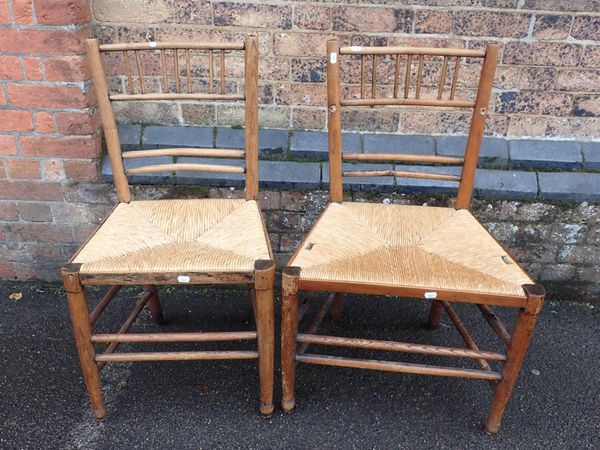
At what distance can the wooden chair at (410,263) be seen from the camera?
1.35m

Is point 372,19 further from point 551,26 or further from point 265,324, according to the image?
point 265,324

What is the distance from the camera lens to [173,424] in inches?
62.4

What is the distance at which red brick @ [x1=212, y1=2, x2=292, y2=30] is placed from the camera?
73.0 inches

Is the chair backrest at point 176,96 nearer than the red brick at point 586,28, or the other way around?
the chair backrest at point 176,96

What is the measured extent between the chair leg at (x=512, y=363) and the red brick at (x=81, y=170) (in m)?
1.57

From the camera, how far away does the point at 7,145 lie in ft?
6.33

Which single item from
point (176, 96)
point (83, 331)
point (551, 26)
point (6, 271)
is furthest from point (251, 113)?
point (6, 271)

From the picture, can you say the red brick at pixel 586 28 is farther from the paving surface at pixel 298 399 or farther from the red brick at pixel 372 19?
the paving surface at pixel 298 399

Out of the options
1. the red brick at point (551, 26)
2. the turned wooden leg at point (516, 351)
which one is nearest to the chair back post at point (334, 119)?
the turned wooden leg at point (516, 351)

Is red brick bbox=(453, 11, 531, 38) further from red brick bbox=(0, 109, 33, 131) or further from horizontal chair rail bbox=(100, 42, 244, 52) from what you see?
red brick bbox=(0, 109, 33, 131)

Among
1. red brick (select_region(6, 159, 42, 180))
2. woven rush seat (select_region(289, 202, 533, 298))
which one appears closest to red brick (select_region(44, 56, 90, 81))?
red brick (select_region(6, 159, 42, 180))

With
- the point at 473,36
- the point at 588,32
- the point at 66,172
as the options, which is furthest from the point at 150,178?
the point at 588,32

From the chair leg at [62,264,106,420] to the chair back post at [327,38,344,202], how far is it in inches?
32.8

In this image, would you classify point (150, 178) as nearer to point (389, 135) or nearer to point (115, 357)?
point (115, 357)
